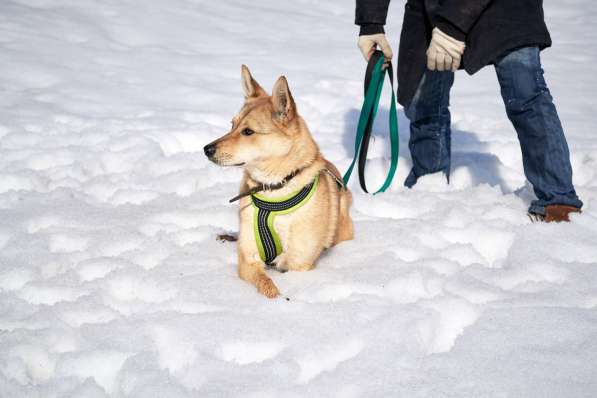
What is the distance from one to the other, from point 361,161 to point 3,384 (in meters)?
2.66

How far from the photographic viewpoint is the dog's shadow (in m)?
4.78

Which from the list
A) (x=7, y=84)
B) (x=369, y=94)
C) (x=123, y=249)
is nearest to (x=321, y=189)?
(x=369, y=94)

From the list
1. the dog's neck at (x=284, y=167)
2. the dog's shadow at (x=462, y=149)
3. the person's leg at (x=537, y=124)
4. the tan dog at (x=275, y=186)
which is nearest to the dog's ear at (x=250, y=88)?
the tan dog at (x=275, y=186)

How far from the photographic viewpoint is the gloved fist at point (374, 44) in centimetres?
389

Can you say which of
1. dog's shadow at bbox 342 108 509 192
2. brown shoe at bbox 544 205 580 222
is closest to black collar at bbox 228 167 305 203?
brown shoe at bbox 544 205 580 222

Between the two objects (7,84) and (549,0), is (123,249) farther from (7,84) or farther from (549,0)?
(549,0)

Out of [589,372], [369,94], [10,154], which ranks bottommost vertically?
[10,154]

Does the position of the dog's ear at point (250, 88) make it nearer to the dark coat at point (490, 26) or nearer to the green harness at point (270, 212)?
the green harness at point (270, 212)

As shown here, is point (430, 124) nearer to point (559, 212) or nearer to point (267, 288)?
point (559, 212)

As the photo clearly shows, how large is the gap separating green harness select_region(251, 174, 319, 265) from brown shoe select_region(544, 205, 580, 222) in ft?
5.72

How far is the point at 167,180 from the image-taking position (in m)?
4.59

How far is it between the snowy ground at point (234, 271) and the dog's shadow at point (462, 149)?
0.03 metres

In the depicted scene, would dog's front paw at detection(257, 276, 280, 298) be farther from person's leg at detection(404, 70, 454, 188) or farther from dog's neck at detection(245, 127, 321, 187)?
person's leg at detection(404, 70, 454, 188)

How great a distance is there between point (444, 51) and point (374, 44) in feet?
2.08
